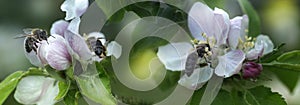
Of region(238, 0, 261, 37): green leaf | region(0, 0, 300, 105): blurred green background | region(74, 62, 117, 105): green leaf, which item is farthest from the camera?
region(0, 0, 300, 105): blurred green background

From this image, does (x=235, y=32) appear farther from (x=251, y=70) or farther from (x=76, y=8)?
(x=76, y=8)

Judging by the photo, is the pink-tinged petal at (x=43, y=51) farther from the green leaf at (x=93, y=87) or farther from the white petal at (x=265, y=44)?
the white petal at (x=265, y=44)

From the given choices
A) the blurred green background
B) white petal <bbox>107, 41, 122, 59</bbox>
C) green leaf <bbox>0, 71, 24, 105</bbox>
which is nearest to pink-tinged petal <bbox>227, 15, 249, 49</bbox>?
white petal <bbox>107, 41, 122, 59</bbox>

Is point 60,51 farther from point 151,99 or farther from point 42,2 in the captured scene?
point 42,2

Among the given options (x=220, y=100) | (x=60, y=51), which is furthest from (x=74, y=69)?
(x=220, y=100)

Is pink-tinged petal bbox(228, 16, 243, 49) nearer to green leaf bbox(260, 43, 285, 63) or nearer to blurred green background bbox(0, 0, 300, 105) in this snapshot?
green leaf bbox(260, 43, 285, 63)

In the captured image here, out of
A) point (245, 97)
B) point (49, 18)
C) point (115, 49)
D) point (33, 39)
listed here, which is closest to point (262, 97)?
point (245, 97)

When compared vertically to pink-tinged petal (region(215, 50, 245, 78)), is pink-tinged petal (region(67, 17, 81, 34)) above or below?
above
